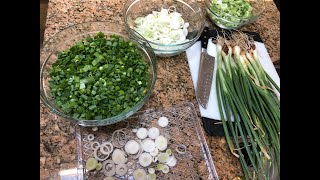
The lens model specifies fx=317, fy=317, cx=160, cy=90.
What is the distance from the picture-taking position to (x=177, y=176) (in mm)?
1165

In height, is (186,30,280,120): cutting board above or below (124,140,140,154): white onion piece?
above

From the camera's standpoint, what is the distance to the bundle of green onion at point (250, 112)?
1.20 meters

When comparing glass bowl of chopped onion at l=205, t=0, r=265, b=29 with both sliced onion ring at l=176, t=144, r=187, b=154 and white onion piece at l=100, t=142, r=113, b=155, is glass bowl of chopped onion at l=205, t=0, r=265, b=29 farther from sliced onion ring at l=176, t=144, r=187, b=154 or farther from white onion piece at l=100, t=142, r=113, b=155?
white onion piece at l=100, t=142, r=113, b=155

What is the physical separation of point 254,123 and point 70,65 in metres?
0.77

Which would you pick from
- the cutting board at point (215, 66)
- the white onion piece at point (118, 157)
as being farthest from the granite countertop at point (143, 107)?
the white onion piece at point (118, 157)

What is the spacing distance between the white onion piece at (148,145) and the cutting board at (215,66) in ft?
0.82

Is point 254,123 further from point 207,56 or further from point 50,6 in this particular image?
point 50,6

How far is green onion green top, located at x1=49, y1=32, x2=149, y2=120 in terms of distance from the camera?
1.17m

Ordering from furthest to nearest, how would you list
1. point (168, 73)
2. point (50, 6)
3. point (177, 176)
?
point (50, 6), point (168, 73), point (177, 176)

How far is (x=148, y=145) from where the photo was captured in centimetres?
122

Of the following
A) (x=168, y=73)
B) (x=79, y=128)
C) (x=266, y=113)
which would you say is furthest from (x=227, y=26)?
(x=79, y=128)

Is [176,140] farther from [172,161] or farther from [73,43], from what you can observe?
[73,43]

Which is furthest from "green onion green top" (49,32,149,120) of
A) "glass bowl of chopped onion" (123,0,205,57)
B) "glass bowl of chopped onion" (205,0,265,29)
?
"glass bowl of chopped onion" (205,0,265,29)

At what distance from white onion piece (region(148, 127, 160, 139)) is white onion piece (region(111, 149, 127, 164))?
A: 0.45ft
